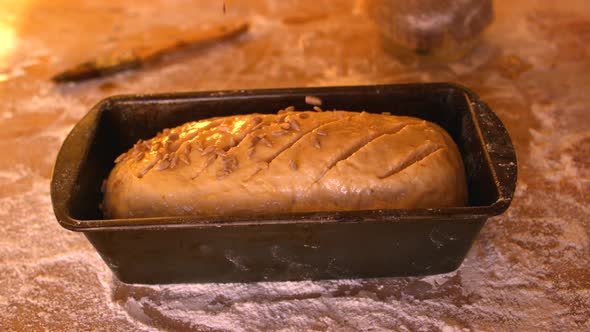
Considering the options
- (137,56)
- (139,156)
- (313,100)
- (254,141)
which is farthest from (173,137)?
(137,56)

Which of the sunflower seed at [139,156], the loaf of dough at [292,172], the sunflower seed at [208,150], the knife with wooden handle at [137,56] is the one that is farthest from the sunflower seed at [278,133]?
the knife with wooden handle at [137,56]

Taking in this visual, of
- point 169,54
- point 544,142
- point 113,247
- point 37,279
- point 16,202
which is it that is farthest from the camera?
point 169,54

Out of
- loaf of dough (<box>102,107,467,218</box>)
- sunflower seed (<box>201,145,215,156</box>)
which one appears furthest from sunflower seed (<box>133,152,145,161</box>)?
sunflower seed (<box>201,145,215,156</box>)

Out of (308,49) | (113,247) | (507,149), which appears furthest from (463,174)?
(308,49)

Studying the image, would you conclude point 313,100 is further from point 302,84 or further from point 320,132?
point 302,84

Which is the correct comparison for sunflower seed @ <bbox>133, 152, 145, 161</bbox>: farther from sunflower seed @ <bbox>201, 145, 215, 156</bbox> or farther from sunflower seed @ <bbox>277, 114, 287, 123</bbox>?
sunflower seed @ <bbox>277, 114, 287, 123</bbox>

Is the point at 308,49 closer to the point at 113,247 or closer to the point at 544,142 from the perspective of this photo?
the point at 544,142

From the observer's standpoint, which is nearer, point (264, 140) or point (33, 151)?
point (264, 140)
